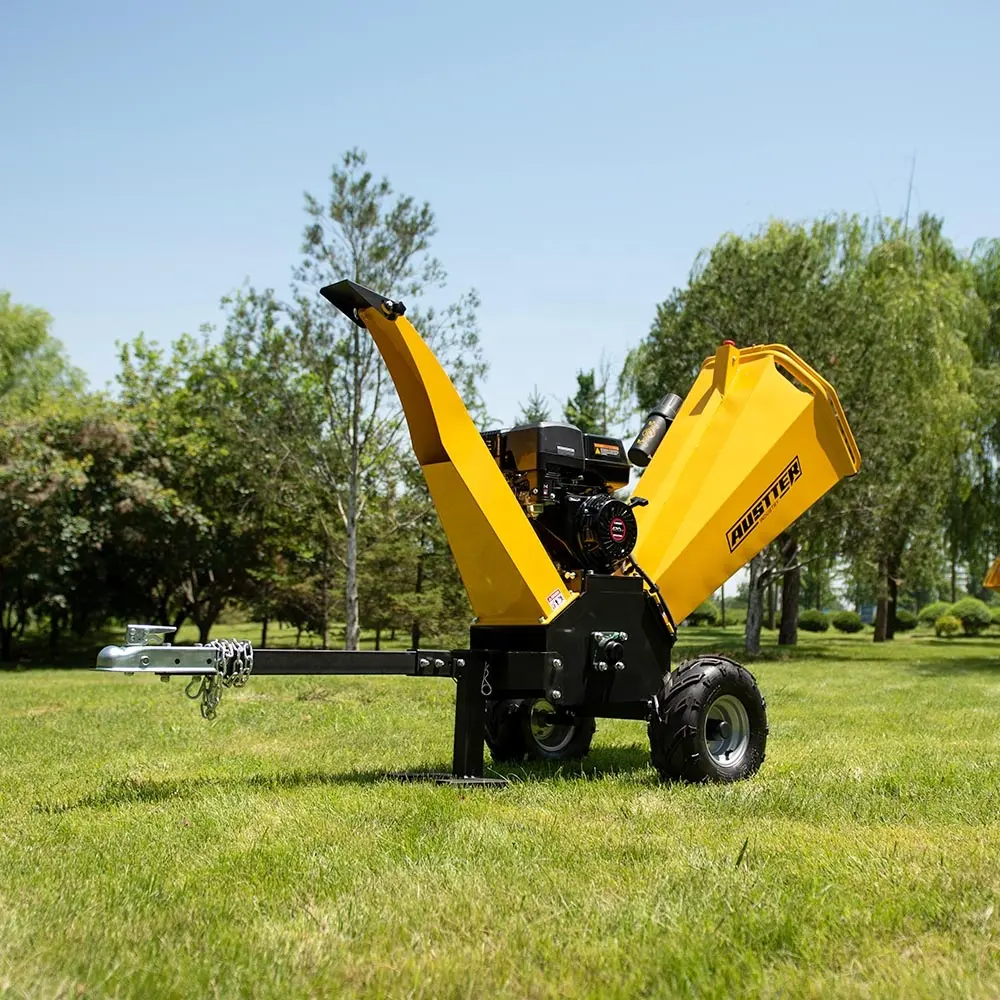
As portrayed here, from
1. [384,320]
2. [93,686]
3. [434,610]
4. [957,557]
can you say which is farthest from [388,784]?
[957,557]

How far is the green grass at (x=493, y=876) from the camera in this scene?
126 inches

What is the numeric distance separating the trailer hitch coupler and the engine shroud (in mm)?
605

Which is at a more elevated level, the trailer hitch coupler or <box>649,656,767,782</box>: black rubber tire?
the trailer hitch coupler

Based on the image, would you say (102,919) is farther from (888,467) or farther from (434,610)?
(888,467)

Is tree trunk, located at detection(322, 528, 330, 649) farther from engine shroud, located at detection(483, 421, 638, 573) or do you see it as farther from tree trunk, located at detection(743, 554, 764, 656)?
engine shroud, located at detection(483, 421, 638, 573)

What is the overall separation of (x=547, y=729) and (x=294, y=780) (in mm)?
1844

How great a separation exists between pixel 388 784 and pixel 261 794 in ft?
2.39

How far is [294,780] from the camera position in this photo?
671 centimetres

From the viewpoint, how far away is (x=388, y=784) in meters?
6.41

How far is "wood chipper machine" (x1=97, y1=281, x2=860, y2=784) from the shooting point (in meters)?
6.38

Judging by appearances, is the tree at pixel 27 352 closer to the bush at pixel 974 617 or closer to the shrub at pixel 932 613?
the bush at pixel 974 617

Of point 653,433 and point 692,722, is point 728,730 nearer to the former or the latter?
point 692,722

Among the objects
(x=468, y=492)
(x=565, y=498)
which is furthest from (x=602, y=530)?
(x=468, y=492)

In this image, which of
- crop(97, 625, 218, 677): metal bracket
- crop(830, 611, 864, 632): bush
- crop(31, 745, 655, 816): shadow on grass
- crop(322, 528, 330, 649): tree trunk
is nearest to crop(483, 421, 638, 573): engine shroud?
crop(31, 745, 655, 816): shadow on grass
